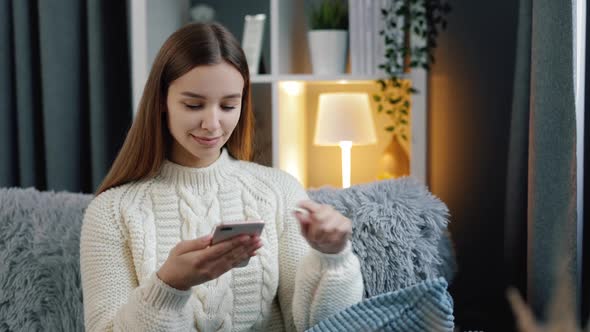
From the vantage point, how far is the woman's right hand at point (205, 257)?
3.28ft

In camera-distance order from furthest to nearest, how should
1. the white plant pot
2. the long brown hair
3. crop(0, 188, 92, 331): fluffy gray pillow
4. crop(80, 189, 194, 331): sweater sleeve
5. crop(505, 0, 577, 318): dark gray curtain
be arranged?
the white plant pot
crop(505, 0, 577, 318): dark gray curtain
crop(0, 188, 92, 331): fluffy gray pillow
the long brown hair
crop(80, 189, 194, 331): sweater sleeve

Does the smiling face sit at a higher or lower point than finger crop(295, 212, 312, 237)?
higher

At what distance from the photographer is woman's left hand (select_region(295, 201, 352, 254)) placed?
109 centimetres

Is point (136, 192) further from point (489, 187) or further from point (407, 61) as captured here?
point (489, 187)

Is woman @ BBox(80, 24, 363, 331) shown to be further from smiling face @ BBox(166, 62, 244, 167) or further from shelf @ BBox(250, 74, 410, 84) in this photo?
shelf @ BBox(250, 74, 410, 84)

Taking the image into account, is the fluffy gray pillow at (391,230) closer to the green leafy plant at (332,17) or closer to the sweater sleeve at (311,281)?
the sweater sleeve at (311,281)

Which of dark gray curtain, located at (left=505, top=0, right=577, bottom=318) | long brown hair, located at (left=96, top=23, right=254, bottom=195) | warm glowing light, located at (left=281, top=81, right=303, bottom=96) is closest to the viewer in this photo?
long brown hair, located at (left=96, top=23, right=254, bottom=195)

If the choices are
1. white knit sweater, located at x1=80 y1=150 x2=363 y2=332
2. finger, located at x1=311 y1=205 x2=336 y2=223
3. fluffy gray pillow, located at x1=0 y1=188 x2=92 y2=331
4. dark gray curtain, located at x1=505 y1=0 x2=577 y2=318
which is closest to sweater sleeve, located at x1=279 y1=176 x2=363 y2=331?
white knit sweater, located at x1=80 y1=150 x2=363 y2=332

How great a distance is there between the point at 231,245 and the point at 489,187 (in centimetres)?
163

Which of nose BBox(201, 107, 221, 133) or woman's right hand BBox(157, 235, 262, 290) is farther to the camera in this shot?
nose BBox(201, 107, 221, 133)

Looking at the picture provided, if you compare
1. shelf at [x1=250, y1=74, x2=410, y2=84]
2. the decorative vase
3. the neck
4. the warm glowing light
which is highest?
shelf at [x1=250, y1=74, x2=410, y2=84]

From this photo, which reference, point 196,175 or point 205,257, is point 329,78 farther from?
point 205,257

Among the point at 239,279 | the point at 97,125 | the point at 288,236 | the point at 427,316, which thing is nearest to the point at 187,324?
the point at 239,279

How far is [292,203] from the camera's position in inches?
52.2
